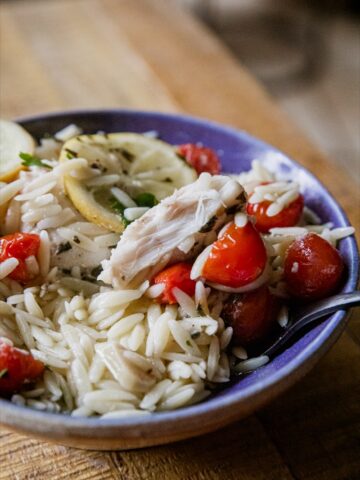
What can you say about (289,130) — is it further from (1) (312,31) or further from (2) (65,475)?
(1) (312,31)

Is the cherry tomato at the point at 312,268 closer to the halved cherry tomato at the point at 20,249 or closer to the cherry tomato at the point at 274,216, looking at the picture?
the cherry tomato at the point at 274,216

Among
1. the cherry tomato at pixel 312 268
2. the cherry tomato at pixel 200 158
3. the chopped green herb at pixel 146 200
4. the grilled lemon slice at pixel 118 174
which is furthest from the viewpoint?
the cherry tomato at pixel 200 158

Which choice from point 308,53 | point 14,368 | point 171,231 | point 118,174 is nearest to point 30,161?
point 118,174

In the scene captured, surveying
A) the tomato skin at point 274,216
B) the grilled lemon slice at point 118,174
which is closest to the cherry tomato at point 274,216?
the tomato skin at point 274,216

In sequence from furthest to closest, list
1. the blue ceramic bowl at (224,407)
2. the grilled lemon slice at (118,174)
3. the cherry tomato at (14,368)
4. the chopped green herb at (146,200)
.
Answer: the chopped green herb at (146,200) < the grilled lemon slice at (118,174) < the cherry tomato at (14,368) < the blue ceramic bowl at (224,407)

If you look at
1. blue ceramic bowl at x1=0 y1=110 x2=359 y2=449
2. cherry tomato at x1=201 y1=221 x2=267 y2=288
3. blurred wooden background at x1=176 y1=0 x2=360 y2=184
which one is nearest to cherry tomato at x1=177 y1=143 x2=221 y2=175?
blue ceramic bowl at x1=0 y1=110 x2=359 y2=449

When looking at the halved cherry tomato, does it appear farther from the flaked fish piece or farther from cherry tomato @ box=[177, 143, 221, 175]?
cherry tomato @ box=[177, 143, 221, 175]

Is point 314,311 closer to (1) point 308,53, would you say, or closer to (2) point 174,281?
(2) point 174,281
